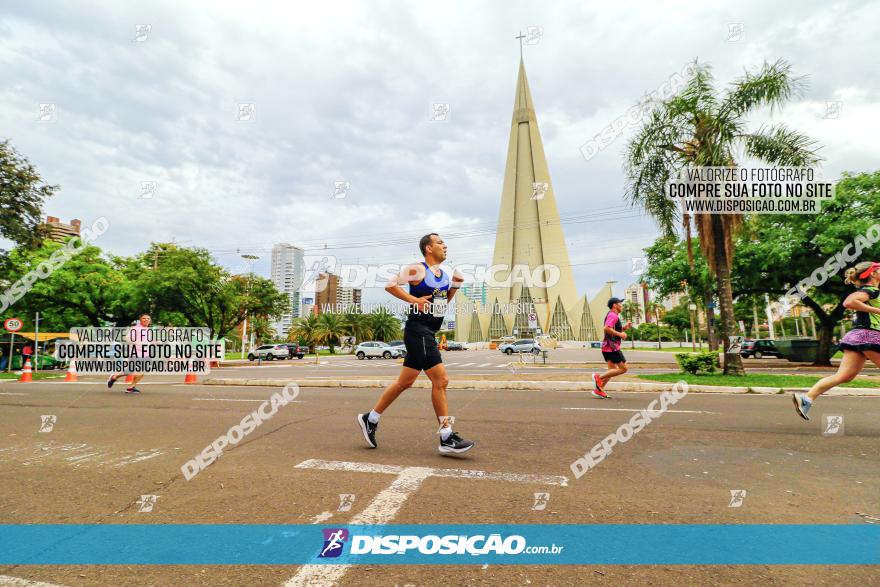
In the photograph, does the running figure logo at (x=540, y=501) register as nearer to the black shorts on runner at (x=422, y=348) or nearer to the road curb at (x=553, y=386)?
the black shorts on runner at (x=422, y=348)

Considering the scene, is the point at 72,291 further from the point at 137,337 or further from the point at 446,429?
the point at 446,429

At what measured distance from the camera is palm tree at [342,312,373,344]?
191ft

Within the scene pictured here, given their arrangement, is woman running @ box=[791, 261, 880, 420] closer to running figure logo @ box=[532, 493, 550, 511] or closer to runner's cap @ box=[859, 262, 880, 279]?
runner's cap @ box=[859, 262, 880, 279]

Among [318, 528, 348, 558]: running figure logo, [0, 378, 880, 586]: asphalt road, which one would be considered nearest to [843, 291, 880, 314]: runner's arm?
[0, 378, 880, 586]: asphalt road

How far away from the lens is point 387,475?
11.3ft

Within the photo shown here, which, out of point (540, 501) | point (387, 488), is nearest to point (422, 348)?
point (387, 488)

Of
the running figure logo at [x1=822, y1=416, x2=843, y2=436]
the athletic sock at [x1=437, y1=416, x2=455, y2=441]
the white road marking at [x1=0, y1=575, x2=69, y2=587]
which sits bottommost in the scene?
the running figure logo at [x1=822, y1=416, x2=843, y2=436]

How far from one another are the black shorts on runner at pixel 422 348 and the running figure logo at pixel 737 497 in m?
2.41

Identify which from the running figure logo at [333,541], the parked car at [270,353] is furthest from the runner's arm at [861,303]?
the parked car at [270,353]

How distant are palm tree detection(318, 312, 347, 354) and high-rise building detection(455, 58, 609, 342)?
47.8m

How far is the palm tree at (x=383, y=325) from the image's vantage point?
209 feet

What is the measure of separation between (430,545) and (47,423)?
6689 mm

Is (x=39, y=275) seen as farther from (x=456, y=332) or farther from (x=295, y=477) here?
(x=456, y=332)

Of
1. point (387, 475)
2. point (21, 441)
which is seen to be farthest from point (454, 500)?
point (21, 441)
